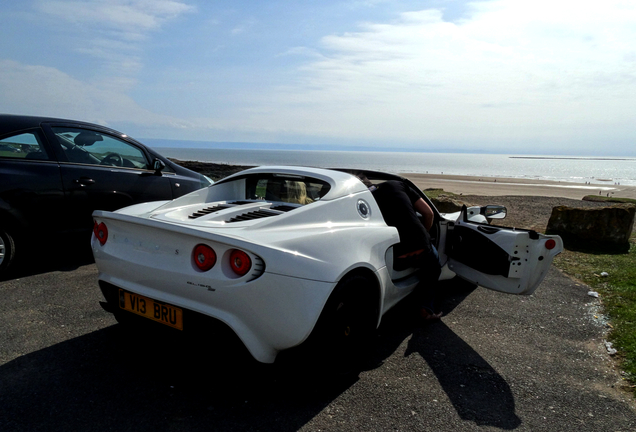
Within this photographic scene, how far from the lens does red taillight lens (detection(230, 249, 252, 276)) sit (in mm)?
2354

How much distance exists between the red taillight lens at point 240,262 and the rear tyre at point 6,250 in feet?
11.6

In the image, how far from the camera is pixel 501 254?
3869 mm

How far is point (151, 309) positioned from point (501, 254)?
2908mm

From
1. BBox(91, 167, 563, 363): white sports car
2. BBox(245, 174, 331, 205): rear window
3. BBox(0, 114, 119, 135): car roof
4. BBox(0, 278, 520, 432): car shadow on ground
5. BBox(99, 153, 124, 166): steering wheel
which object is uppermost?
BBox(0, 114, 119, 135): car roof

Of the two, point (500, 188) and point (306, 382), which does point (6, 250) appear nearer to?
point (306, 382)

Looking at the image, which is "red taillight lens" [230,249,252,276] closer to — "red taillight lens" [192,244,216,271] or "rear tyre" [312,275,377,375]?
"red taillight lens" [192,244,216,271]

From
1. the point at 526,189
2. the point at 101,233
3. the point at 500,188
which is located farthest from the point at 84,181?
the point at 526,189

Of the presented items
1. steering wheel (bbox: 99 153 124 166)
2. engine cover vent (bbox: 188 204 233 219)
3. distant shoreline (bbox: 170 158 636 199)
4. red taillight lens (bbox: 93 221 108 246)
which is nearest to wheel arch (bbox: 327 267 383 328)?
engine cover vent (bbox: 188 204 233 219)

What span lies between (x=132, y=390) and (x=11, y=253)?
2955 millimetres

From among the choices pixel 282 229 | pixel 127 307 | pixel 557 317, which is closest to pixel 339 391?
pixel 282 229

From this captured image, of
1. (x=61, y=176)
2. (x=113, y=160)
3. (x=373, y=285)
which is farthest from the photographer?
(x=113, y=160)

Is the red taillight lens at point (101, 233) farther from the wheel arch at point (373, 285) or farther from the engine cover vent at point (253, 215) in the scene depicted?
the wheel arch at point (373, 285)

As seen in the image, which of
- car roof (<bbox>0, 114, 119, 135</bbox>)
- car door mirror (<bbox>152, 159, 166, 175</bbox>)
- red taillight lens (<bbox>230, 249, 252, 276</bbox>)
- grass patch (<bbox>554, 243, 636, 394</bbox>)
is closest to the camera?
red taillight lens (<bbox>230, 249, 252, 276</bbox>)

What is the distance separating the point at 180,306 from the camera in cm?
249
